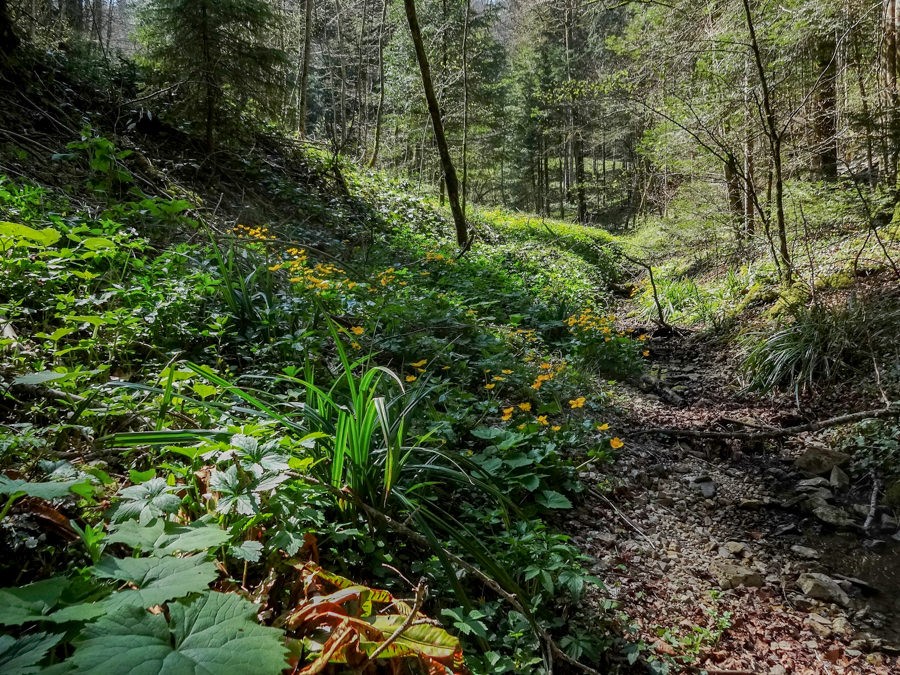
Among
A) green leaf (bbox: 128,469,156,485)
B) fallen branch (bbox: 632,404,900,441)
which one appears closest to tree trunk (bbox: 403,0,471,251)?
fallen branch (bbox: 632,404,900,441)

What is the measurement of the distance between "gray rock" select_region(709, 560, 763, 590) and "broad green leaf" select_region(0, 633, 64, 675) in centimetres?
257

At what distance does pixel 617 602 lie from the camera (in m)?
1.93

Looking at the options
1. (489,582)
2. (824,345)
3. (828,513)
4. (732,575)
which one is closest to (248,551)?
Answer: (489,582)

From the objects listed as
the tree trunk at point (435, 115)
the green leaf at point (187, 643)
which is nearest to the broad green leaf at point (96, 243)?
the green leaf at point (187, 643)

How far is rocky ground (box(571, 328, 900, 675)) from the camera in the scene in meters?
1.97

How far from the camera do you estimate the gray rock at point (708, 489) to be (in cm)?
307

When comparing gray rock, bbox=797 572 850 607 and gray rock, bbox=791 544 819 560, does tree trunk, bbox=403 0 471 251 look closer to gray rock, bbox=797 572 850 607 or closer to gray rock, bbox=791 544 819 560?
gray rock, bbox=791 544 819 560

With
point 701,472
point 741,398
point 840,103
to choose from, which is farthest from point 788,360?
point 840,103

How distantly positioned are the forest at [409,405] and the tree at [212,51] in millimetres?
42

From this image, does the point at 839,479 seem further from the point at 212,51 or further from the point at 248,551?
the point at 212,51

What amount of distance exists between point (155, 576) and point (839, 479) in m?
3.89

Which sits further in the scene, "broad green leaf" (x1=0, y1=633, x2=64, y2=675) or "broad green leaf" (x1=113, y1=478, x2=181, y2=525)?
"broad green leaf" (x1=113, y1=478, x2=181, y2=525)

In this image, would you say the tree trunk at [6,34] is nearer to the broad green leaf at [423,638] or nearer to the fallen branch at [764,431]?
the broad green leaf at [423,638]

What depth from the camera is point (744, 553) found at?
2.56 meters
